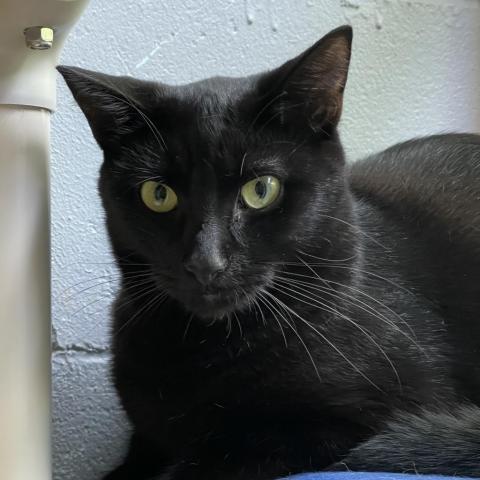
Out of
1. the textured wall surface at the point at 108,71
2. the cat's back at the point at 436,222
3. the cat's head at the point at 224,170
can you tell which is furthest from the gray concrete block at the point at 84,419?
the cat's back at the point at 436,222

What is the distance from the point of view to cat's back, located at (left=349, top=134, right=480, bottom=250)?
1139 millimetres

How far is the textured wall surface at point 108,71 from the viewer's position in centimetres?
125

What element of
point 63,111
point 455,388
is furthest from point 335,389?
point 63,111

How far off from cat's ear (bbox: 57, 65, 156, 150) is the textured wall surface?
0.36 m

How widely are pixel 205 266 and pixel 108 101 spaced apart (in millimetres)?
224

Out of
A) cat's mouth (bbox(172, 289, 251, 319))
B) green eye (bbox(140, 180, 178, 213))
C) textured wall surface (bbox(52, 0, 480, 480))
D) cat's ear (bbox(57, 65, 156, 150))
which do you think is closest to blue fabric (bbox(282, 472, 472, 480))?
cat's mouth (bbox(172, 289, 251, 319))

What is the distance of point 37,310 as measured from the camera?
772 millimetres

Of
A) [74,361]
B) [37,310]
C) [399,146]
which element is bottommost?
[74,361]

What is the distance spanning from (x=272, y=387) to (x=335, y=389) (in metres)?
0.07

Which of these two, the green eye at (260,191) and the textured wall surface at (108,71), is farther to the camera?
the textured wall surface at (108,71)

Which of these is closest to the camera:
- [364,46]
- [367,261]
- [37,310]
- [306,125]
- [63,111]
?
[37,310]

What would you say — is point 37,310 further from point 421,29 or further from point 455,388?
point 421,29

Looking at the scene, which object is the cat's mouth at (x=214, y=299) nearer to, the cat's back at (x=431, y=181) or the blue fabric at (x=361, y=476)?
the blue fabric at (x=361, y=476)

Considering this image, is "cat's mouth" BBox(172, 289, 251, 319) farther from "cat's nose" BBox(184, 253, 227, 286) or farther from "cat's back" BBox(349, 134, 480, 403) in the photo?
"cat's back" BBox(349, 134, 480, 403)
